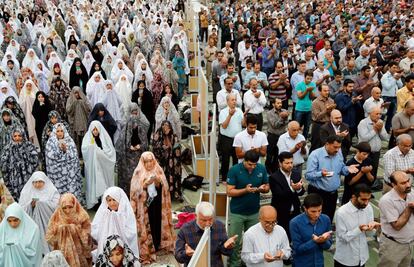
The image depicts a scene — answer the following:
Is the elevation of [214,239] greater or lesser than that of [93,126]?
lesser

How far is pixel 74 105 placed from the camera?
8.17 metres

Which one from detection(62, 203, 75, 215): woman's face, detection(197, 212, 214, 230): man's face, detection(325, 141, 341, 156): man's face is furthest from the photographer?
detection(325, 141, 341, 156): man's face

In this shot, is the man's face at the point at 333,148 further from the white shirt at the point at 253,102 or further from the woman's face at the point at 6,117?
the woman's face at the point at 6,117

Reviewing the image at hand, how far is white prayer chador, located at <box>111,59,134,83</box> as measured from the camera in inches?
390

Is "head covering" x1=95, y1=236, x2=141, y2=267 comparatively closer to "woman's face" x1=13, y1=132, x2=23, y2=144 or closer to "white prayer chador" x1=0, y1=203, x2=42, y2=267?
"white prayer chador" x1=0, y1=203, x2=42, y2=267

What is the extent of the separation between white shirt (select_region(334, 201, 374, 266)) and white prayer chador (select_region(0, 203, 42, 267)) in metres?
2.62

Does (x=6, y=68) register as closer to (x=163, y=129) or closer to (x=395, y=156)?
(x=163, y=129)

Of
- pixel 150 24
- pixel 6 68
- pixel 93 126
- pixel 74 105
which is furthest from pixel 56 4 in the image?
pixel 93 126

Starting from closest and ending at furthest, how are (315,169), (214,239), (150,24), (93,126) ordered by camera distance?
1. (214,239)
2. (315,169)
3. (93,126)
4. (150,24)

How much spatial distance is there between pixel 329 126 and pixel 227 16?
33.1 ft

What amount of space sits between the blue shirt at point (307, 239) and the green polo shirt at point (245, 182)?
0.90m

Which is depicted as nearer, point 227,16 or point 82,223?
point 82,223

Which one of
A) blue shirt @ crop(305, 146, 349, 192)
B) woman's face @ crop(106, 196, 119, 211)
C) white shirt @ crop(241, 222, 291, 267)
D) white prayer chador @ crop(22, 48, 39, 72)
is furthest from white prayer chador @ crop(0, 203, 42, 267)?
white prayer chador @ crop(22, 48, 39, 72)

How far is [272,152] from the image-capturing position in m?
7.10
